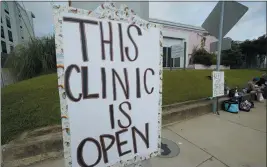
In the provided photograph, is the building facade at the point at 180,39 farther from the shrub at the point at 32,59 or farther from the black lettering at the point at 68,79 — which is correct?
the black lettering at the point at 68,79

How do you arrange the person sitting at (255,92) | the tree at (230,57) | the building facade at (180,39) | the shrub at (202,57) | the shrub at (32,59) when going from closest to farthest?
1. the person sitting at (255,92)
2. the shrub at (32,59)
3. the building facade at (180,39)
4. the shrub at (202,57)
5. the tree at (230,57)

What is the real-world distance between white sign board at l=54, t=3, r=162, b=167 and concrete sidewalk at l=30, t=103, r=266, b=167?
4.24 ft

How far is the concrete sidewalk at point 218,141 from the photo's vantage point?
2.12 metres

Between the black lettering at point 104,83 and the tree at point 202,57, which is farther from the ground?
the tree at point 202,57

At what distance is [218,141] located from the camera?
266 cm

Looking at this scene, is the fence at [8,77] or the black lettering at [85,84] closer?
the black lettering at [85,84]

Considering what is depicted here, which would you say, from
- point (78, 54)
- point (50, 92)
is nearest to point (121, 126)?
point (78, 54)

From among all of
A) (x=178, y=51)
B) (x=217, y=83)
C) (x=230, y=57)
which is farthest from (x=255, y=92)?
(x=230, y=57)

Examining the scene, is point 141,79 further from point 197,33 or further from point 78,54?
point 197,33

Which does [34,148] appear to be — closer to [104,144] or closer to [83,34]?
[104,144]

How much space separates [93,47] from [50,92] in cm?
380

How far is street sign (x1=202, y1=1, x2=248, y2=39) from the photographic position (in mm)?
3457

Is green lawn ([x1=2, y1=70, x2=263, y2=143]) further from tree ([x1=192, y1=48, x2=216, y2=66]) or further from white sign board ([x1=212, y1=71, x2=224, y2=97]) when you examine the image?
tree ([x1=192, y1=48, x2=216, y2=66])

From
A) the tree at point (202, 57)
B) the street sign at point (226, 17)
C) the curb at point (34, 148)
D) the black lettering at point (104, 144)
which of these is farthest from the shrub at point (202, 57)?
the black lettering at point (104, 144)
